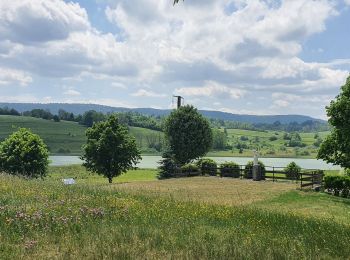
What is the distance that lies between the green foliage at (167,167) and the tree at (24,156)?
48.2 ft

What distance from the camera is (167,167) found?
54750mm

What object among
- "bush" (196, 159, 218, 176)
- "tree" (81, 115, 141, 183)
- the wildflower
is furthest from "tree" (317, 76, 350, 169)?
"tree" (81, 115, 141, 183)

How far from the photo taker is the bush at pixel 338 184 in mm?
34688

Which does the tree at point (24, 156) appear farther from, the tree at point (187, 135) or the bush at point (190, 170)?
the tree at point (187, 135)

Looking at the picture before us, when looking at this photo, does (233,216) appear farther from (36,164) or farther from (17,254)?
(36,164)

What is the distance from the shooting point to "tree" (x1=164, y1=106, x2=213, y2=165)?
62719 mm

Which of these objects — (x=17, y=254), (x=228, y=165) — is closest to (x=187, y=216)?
(x=17, y=254)

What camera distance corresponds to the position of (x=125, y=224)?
13234 millimetres

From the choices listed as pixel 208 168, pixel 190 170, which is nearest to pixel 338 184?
pixel 208 168

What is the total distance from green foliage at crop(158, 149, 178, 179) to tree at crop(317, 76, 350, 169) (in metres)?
22.4

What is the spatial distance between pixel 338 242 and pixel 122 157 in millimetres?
45012

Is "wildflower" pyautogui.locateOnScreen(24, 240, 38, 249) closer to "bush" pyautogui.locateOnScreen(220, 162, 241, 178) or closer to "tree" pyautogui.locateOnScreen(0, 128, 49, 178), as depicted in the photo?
"bush" pyautogui.locateOnScreen(220, 162, 241, 178)

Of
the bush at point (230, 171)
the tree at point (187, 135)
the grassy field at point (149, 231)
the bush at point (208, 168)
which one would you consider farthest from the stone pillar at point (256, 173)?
the grassy field at point (149, 231)

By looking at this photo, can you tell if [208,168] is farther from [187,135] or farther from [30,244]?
[30,244]
